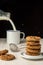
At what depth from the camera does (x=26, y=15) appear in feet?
5.15

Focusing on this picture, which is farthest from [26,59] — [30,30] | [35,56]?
[30,30]

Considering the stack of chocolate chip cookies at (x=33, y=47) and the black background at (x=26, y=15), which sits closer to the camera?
the stack of chocolate chip cookies at (x=33, y=47)

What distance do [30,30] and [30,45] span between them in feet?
2.47

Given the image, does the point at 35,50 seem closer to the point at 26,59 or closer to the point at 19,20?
the point at 26,59

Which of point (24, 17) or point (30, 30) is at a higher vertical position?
point (24, 17)

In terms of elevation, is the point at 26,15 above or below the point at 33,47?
above

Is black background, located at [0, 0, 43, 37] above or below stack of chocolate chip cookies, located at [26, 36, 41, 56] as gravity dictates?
above

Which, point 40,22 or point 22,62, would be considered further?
point 40,22

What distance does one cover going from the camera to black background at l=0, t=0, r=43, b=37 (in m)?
1.56

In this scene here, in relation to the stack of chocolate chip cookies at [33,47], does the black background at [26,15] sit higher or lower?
higher

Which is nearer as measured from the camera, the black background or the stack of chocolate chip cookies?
the stack of chocolate chip cookies

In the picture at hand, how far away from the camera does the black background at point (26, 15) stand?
5.10 ft

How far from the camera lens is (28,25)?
1575mm

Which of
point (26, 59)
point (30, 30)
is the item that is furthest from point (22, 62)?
point (30, 30)
